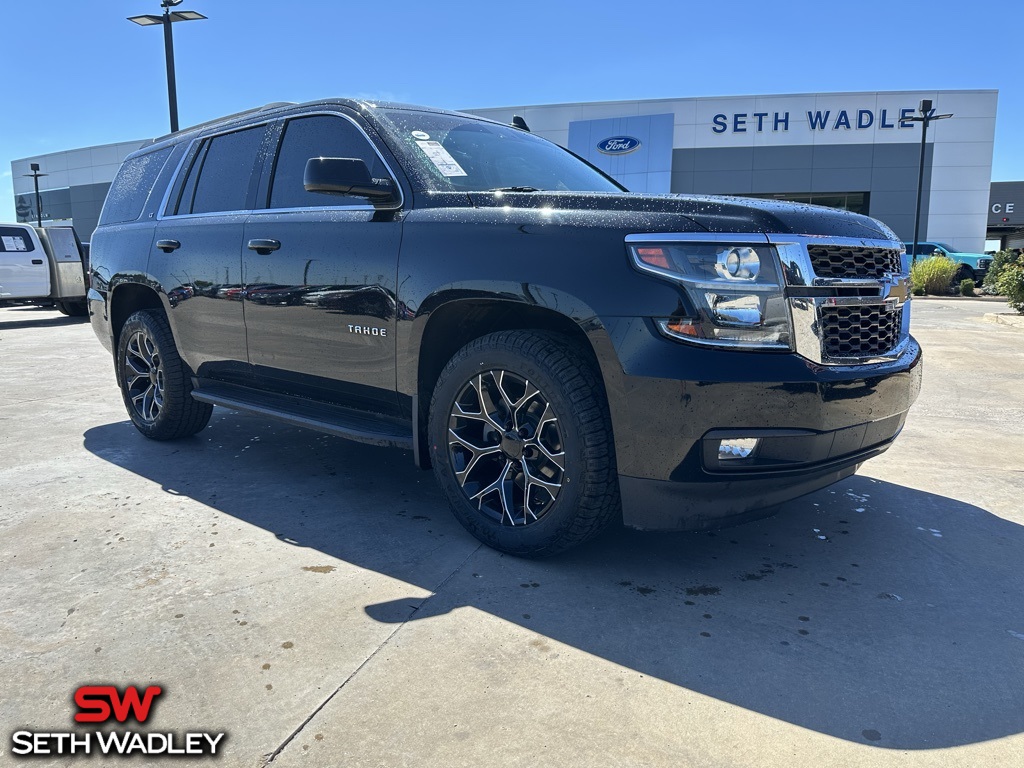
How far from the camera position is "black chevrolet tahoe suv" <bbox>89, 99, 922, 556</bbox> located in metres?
2.54

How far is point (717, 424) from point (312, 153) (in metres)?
2.52

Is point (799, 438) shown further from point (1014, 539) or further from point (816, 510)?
point (1014, 539)

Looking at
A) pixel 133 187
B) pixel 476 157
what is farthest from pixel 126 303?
pixel 476 157

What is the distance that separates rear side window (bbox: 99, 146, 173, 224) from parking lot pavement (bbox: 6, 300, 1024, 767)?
187 centimetres

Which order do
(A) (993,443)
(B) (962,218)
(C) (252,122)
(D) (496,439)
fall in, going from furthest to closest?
(B) (962,218) → (A) (993,443) → (C) (252,122) → (D) (496,439)

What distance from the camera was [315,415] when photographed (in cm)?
375

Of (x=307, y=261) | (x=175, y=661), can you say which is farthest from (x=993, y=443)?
(x=175, y=661)

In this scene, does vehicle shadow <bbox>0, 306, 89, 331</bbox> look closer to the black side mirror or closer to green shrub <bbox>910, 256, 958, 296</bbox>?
the black side mirror

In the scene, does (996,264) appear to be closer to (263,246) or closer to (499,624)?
(263,246)

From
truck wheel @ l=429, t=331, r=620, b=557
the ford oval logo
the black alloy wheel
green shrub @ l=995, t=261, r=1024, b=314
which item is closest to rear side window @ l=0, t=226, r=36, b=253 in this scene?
truck wheel @ l=429, t=331, r=620, b=557

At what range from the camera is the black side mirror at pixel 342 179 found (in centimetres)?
314

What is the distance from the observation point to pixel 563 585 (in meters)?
2.82

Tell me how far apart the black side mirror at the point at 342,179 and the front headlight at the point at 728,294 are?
133 cm

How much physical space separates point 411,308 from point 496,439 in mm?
649
